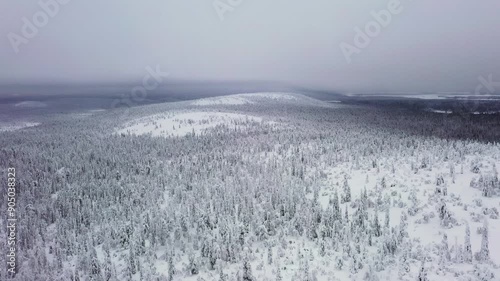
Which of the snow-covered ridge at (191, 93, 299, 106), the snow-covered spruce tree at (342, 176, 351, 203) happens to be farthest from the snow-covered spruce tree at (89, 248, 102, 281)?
the snow-covered ridge at (191, 93, 299, 106)

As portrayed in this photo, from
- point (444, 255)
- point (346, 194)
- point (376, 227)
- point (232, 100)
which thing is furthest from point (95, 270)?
point (232, 100)

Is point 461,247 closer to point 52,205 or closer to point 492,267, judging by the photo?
point 492,267

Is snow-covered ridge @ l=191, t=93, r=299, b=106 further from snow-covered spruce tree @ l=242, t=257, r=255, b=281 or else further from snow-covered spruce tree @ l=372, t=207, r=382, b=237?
snow-covered spruce tree @ l=242, t=257, r=255, b=281

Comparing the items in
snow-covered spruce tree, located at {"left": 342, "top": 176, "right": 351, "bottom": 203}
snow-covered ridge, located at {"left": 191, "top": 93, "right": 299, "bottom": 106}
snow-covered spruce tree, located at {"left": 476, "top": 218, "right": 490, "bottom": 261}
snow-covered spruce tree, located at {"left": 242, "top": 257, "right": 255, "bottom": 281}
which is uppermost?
snow-covered ridge, located at {"left": 191, "top": 93, "right": 299, "bottom": 106}

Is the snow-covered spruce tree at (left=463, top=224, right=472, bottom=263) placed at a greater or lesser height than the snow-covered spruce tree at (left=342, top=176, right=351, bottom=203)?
lesser

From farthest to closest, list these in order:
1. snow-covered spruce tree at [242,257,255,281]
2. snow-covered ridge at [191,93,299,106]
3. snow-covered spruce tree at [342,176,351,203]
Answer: snow-covered ridge at [191,93,299,106]
snow-covered spruce tree at [342,176,351,203]
snow-covered spruce tree at [242,257,255,281]

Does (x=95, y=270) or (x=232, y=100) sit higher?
(x=232, y=100)

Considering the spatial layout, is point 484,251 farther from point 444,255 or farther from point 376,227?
point 376,227

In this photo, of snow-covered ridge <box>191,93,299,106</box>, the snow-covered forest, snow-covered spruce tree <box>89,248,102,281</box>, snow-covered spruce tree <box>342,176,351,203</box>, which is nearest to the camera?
the snow-covered forest

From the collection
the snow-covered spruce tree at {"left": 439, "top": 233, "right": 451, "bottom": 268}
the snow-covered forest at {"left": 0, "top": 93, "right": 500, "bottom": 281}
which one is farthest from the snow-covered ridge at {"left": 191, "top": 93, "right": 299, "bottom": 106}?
the snow-covered spruce tree at {"left": 439, "top": 233, "right": 451, "bottom": 268}

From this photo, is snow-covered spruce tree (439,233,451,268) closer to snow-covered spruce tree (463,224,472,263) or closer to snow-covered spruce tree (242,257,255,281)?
snow-covered spruce tree (463,224,472,263)

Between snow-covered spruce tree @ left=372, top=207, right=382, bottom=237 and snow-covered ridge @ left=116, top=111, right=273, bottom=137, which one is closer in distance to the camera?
snow-covered spruce tree @ left=372, top=207, right=382, bottom=237
